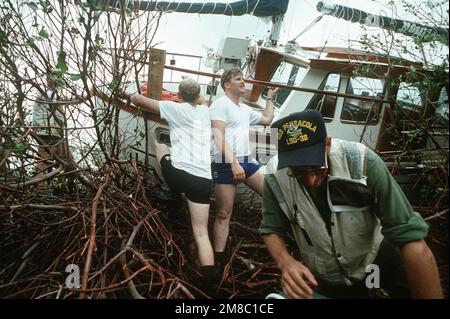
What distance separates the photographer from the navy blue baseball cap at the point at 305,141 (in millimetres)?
1777

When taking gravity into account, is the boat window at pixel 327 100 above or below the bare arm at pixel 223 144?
above

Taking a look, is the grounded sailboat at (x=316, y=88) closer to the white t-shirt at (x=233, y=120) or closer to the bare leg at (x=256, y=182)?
the white t-shirt at (x=233, y=120)

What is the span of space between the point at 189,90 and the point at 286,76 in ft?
12.5

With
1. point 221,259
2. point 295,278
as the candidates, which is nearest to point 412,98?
point 221,259

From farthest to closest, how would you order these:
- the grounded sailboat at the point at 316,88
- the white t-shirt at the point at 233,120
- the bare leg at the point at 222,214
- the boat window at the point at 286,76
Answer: the boat window at the point at 286,76, the grounded sailboat at the point at 316,88, the white t-shirt at the point at 233,120, the bare leg at the point at 222,214

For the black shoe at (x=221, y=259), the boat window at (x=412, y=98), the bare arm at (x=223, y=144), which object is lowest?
the black shoe at (x=221, y=259)

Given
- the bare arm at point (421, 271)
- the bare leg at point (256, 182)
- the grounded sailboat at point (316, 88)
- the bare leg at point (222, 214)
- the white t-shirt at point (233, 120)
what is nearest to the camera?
the bare arm at point (421, 271)

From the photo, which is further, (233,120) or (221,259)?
(233,120)

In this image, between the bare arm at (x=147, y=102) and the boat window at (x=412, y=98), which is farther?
the boat window at (x=412, y=98)

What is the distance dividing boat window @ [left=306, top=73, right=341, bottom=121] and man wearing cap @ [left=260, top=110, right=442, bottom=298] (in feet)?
12.4

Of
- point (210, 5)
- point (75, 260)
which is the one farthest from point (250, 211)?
point (210, 5)

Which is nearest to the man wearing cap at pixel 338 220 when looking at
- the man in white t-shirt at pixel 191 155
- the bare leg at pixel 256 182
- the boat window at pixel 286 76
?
the man in white t-shirt at pixel 191 155

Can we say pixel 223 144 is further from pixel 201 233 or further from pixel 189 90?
pixel 201 233

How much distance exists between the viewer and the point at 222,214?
353 cm
